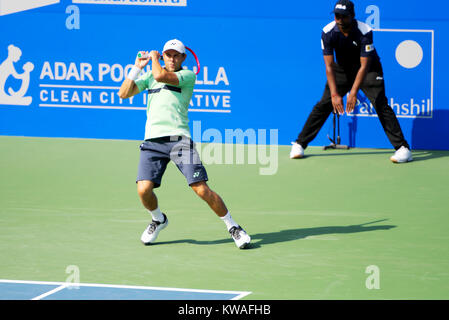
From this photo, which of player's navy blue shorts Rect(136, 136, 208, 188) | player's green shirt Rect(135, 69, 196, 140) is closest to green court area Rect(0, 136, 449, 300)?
player's navy blue shorts Rect(136, 136, 208, 188)

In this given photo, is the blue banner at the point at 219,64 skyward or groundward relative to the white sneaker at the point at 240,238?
skyward

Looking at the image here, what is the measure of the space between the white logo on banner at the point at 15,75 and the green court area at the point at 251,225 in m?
1.29

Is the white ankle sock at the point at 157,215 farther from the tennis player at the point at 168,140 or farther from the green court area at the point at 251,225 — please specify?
the green court area at the point at 251,225

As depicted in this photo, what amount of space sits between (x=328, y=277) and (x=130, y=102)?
7.09 metres

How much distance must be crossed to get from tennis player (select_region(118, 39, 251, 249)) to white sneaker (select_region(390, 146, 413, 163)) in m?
4.54

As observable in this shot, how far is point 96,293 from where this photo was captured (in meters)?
5.92

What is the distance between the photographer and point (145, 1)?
41.2ft

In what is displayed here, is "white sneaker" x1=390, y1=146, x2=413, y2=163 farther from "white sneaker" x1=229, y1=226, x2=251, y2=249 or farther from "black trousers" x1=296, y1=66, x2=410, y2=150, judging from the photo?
"white sneaker" x1=229, y1=226, x2=251, y2=249

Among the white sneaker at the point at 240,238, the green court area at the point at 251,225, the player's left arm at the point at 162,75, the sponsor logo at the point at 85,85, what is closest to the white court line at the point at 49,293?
the green court area at the point at 251,225

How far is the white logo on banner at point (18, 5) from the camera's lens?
12781 mm

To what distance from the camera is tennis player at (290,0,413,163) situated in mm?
10977

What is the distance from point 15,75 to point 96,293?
769 cm
